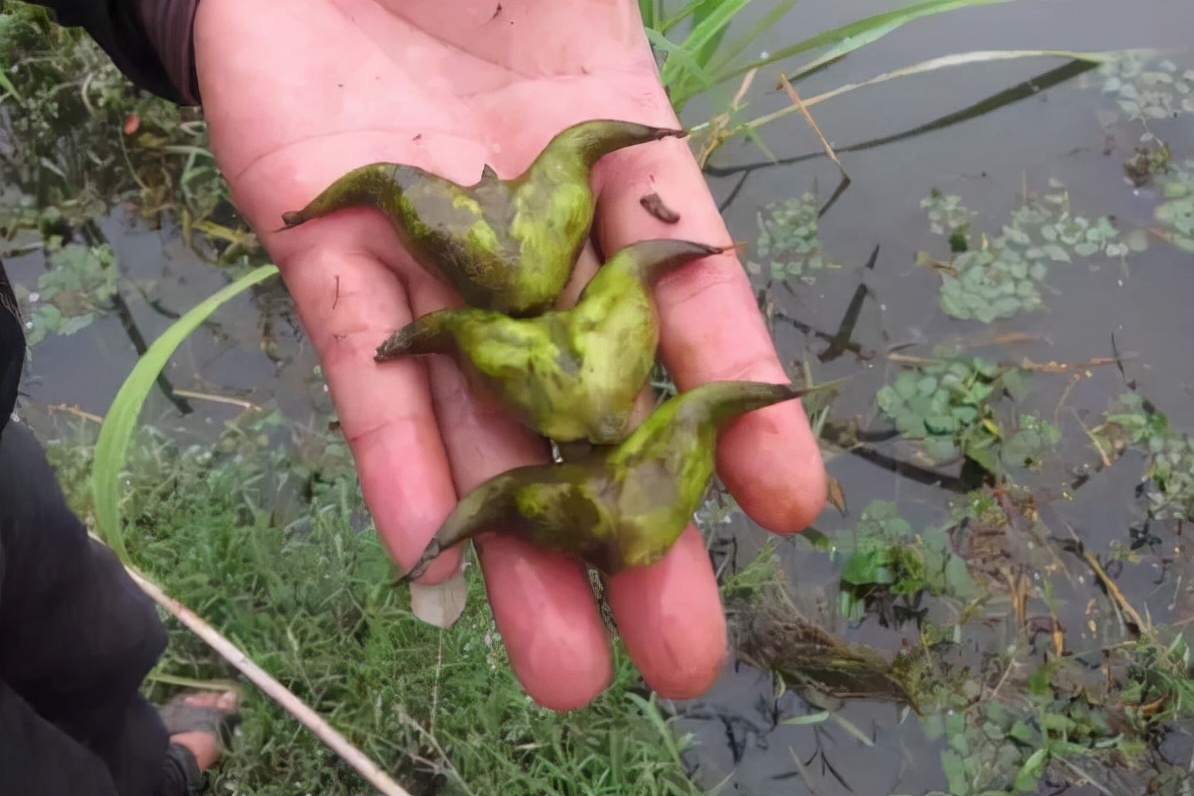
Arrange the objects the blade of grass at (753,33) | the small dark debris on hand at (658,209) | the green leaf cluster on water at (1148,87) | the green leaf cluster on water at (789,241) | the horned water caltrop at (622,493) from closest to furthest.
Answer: the horned water caltrop at (622,493), the small dark debris on hand at (658,209), the blade of grass at (753,33), the green leaf cluster on water at (789,241), the green leaf cluster on water at (1148,87)

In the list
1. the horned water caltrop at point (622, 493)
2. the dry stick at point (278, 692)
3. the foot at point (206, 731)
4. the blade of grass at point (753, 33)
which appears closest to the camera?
the horned water caltrop at point (622, 493)

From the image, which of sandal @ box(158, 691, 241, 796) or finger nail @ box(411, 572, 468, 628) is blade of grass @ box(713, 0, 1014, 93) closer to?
finger nail @ box(411, 572, 468, 628)

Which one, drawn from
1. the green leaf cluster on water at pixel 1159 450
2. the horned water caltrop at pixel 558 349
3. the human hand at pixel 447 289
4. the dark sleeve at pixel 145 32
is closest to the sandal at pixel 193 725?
the human hand at pixel 447 289

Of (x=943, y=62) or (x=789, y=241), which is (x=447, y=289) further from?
(x=943, y=62)

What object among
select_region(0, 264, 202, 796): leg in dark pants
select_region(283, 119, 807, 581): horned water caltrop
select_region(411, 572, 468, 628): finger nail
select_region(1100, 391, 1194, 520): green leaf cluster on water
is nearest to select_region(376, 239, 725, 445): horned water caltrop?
select_region(283, 119, 807, 581): horned water caltrop

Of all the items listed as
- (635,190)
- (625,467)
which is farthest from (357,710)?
(635,190)

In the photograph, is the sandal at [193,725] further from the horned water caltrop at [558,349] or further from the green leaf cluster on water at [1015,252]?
the green leaf cluster on water at [1015,252]

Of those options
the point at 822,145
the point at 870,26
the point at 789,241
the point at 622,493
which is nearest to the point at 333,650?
the point at 622,493
